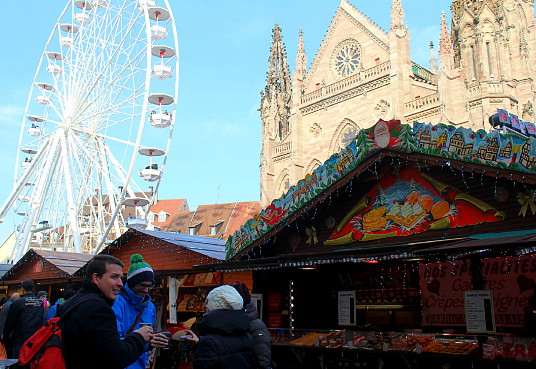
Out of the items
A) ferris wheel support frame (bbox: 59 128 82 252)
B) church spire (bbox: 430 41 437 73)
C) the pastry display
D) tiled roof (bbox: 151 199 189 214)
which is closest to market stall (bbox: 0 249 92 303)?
Answer: ferris wheel support frame (bbox: 59 128 82 252)

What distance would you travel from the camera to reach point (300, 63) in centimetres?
4288

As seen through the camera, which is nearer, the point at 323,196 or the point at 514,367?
the point at 514,367

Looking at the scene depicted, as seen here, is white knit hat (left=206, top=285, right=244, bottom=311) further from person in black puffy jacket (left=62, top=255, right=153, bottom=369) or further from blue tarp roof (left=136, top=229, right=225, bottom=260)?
blue tarp roof (left=136, top=229, right=225, bottom=260)

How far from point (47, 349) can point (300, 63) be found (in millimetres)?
41333

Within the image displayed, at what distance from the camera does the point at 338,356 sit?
980 centimetres

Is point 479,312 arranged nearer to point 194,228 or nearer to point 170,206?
point 194,228

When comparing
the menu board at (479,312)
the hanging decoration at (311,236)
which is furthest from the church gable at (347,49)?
the menu board at (479,312)

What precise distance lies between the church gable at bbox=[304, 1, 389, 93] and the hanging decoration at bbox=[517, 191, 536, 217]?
96.0 ft

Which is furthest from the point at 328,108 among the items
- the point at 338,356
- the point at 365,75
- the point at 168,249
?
the point at 338,356

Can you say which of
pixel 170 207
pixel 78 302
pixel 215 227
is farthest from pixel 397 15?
pixel 170 207

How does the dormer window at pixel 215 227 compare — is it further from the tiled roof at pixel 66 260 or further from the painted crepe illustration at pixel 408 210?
the painted crepe illustration at pixel 408 210

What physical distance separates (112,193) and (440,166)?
18.3 metres

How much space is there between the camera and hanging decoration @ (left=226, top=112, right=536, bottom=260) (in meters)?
8.88

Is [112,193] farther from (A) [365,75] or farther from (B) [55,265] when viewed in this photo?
(A) [365,75]
